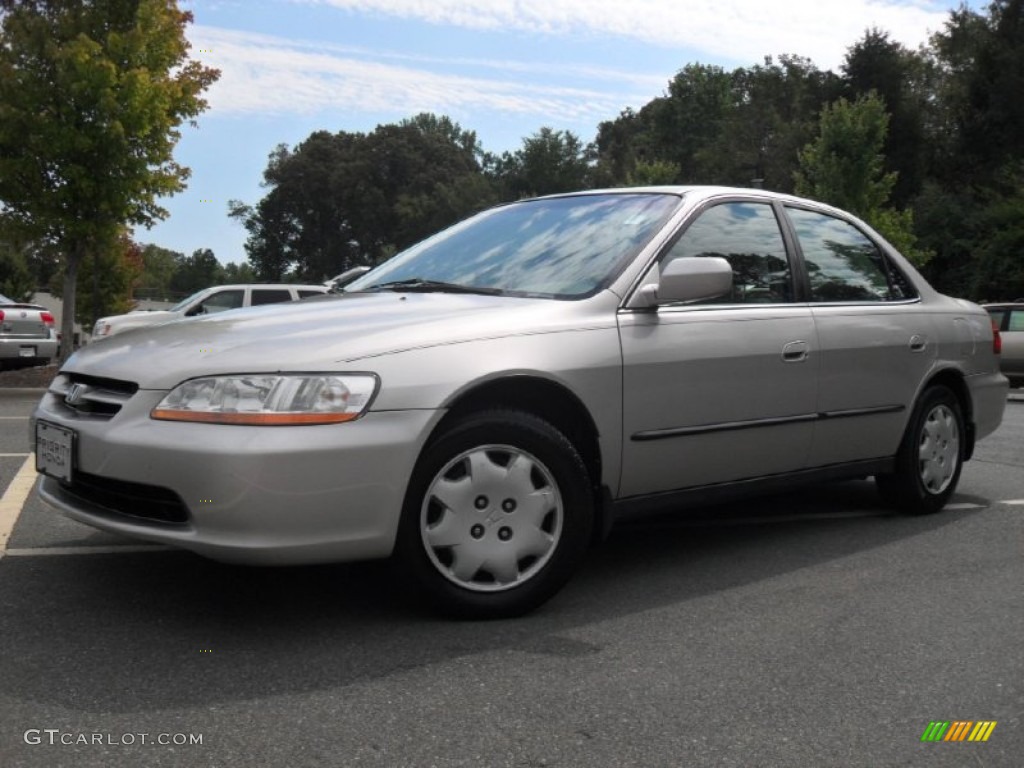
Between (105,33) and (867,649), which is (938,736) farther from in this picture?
(105,33)

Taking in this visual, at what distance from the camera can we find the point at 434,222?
69688 millimetres

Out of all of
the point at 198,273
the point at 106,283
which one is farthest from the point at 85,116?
the point at 198,273

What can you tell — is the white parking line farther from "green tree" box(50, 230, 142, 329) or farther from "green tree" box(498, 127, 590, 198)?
"green tree" box(498, 127, 590, 198)

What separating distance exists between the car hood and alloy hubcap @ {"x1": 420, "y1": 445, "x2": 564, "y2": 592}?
43 cm

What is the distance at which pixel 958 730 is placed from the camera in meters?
2.70

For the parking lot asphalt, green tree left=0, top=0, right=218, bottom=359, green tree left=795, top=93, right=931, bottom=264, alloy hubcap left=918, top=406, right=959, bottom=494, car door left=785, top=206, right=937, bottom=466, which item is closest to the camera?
the parking lot asphalt

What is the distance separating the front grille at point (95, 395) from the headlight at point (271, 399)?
23cm

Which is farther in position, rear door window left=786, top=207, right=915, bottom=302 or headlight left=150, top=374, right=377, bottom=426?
rear door window left=786, top=207, right=915, bottom=302

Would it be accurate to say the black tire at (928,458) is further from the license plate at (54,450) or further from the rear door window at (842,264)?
the license plate at (54,450)

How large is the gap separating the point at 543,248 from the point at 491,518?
129 cm

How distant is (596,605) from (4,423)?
24.8ft

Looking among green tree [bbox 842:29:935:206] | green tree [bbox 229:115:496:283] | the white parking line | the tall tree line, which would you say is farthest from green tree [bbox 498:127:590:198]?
the white parking line

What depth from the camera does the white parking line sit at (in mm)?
4754

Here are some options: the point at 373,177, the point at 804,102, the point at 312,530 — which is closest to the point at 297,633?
the point at 312,530
